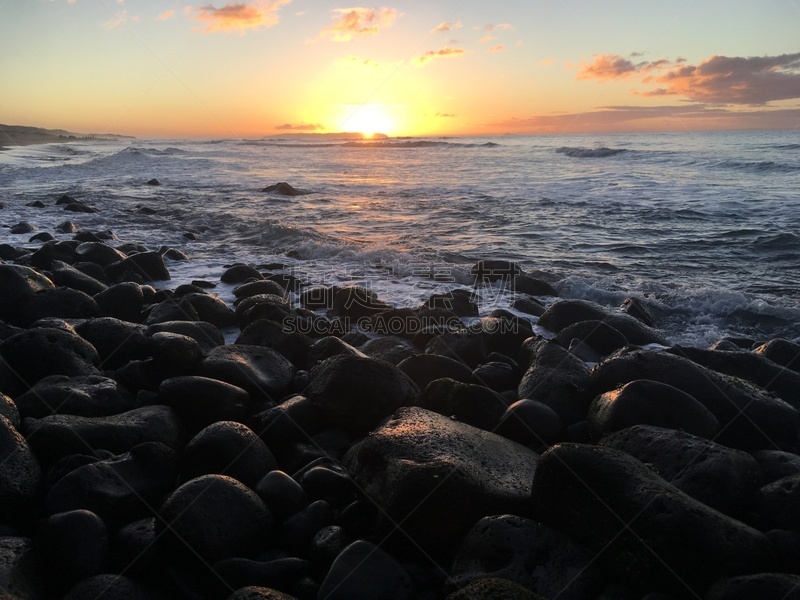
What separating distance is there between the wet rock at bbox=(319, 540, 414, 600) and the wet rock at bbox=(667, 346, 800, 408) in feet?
13.0

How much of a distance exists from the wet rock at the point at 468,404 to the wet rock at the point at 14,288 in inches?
190

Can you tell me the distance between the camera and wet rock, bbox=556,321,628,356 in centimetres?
612

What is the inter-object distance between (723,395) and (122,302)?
6432mm

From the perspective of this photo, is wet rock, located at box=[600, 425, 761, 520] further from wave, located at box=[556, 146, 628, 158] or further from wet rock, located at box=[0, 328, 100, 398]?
wave, located at box=[556, 146, 628, 158]

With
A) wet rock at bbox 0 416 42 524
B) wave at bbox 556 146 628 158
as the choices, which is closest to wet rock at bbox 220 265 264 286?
wet rock at bbox 0 416 42 524

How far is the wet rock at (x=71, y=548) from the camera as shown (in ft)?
Answer: 8.90

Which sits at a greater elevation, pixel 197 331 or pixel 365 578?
pixel 197 331

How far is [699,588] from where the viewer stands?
2609 mm

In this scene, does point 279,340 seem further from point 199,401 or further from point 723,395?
point 723,395

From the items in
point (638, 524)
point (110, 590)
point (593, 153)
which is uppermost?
point (593, 153)

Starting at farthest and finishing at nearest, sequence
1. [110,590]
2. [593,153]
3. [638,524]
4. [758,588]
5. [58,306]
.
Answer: [593,153], [58,306], [638,524], [110,590], [758,588]

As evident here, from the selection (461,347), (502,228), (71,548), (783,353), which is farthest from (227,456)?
(502,228)

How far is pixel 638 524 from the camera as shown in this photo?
9.04 ft

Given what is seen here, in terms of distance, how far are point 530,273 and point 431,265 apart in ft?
5.89
